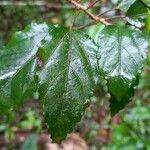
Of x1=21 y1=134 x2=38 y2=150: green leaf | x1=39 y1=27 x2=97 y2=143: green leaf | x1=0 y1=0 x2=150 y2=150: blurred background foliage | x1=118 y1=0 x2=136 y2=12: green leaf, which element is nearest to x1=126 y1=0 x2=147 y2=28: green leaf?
x1=118 y1=0 x2=136 y2=12: green leaf

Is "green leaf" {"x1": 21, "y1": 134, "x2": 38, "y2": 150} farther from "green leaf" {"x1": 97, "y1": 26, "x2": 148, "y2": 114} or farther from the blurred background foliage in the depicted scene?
"green leaf" {"x1": 97, "y1": 26, "x2": 148, "y2": 114}

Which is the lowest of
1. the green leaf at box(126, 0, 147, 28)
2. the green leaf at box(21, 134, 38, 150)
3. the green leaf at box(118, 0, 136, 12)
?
the green leaf at box(21, 134, 38, 150)

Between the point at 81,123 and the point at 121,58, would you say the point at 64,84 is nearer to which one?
the point at 121,58

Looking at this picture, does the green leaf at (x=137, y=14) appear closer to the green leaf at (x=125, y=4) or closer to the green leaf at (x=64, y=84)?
the green leaf at (x=125, y=4)

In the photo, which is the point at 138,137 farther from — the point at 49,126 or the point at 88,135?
the point at 49,126

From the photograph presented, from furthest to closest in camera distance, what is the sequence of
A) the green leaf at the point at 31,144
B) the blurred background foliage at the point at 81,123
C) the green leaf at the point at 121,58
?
the blurred background foliage at the point at 81,123 → the green leaf at the point at 31,144 → the green leaf at the point at 121,58

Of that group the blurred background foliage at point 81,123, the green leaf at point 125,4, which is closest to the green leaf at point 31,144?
the blurred background foliage at point 81,123
